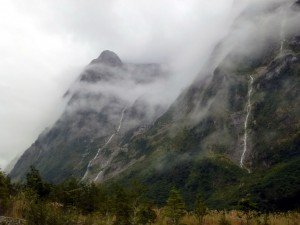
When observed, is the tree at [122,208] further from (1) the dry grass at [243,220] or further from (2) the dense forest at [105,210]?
(1) the dry grass at [243,220]

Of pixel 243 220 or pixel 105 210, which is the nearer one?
pixel 243 220

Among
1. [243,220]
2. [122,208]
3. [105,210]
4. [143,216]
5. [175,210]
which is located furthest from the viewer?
[105,210]

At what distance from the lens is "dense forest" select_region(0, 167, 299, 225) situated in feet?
101

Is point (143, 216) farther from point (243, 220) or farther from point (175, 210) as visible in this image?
point (243, 220)

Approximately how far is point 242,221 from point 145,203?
344 inches

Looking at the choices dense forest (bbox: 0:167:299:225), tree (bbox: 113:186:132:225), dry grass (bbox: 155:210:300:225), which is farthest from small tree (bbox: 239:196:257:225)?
tree (bbox: 113:186:132:225)

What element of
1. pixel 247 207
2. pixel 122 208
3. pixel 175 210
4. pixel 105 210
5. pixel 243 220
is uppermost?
pixel 247 207

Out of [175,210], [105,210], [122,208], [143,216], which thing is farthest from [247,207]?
[105,210]

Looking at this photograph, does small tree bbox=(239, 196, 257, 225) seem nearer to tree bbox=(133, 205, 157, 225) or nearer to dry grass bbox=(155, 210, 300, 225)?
dry grass bbox=(155, 210, 300, 225)

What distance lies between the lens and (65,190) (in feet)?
152

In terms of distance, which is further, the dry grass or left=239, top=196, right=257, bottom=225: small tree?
left=239, top=196, right=257, bottom=225: small tree

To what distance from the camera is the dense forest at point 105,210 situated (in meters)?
30.6

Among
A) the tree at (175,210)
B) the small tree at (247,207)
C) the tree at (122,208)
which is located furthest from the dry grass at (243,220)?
the tree at (122,208)

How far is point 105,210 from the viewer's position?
4344 centimetres
